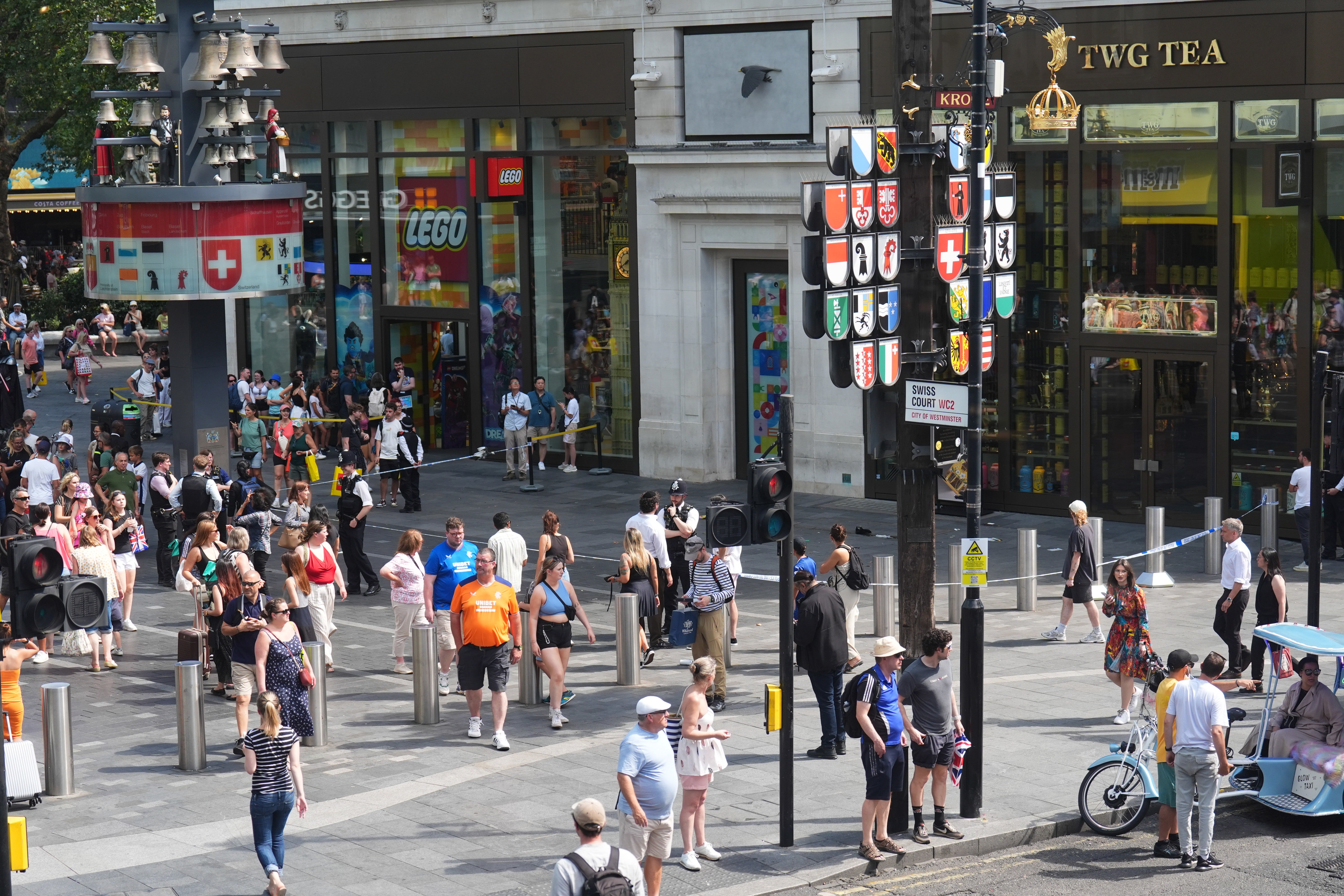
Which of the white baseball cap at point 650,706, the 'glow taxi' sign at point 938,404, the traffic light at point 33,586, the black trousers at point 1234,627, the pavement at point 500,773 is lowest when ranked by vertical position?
the pavement at point 500,773

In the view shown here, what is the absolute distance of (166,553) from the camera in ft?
71.9

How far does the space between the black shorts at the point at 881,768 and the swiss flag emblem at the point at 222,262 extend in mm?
12593

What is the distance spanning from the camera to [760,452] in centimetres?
2828

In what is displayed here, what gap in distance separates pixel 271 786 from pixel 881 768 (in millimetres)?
4025

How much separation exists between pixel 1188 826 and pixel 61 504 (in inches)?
551

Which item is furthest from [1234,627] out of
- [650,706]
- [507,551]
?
[650,706]

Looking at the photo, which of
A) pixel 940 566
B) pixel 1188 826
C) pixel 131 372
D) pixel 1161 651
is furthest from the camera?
pixel 131 372

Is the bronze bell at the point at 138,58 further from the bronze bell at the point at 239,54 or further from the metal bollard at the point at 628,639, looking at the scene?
the metal bollard at the point at 628,639

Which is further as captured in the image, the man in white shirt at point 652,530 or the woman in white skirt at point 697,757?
the man in white shirt at point 652,530

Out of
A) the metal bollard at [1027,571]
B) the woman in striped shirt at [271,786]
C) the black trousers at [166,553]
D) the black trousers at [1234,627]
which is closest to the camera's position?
the woman in striped shirt at [271,786]

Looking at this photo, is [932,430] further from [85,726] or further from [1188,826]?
[85,726]

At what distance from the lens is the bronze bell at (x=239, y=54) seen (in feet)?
69.2

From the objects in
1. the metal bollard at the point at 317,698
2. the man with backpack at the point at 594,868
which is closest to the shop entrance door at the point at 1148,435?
the metal bollard at the point at 317,698

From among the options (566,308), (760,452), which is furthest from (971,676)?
(566,308)
